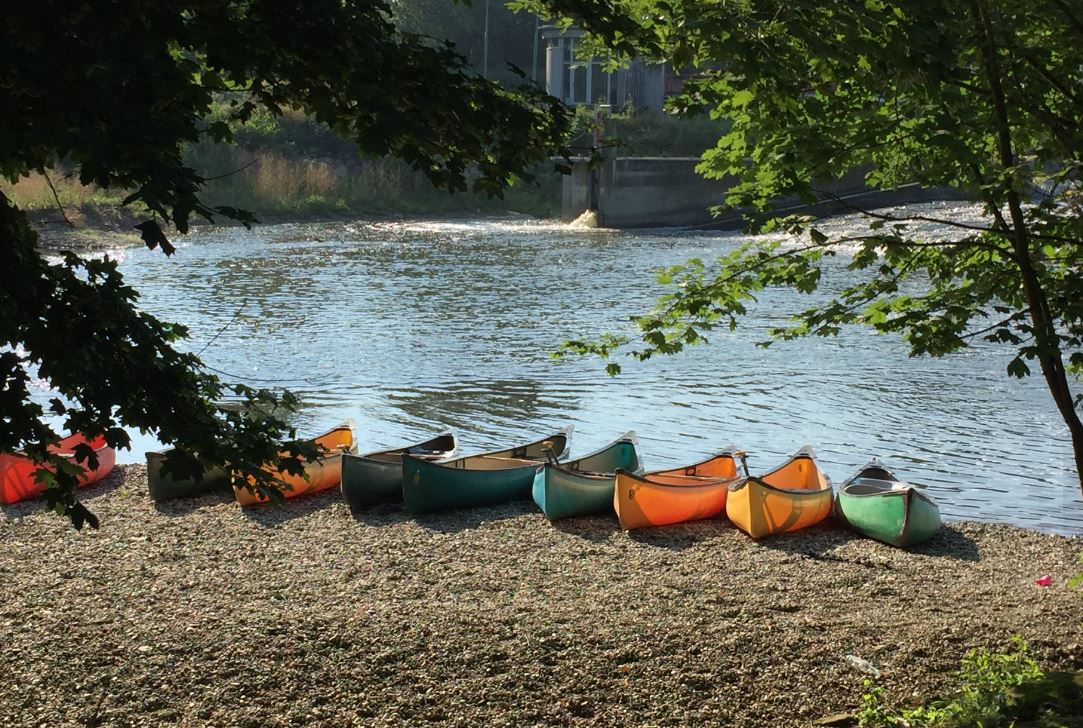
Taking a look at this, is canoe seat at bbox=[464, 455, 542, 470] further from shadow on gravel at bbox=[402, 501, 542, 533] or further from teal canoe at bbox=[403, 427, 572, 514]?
shadow on gravel at bbox=[402, 501, 542, 533]

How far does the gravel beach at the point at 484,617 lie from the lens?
7113 millimetres

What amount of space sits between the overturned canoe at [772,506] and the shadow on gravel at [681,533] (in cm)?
20

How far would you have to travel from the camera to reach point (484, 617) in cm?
841

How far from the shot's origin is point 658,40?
590 cm

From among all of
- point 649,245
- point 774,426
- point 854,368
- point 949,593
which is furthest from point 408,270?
point 949,593

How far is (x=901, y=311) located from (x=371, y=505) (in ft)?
20.3

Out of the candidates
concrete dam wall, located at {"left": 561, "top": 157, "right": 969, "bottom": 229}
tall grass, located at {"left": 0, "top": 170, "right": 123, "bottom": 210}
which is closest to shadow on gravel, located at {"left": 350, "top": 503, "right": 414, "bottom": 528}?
tall grass, located at {"left": 0, "top": 170, "right": 123, "bottom": 210}

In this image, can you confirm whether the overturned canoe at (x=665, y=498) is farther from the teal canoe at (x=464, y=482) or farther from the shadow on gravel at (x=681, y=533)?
the teal canoe at (x=464, y=482)

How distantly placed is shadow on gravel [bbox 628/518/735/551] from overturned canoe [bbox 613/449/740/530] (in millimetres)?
74

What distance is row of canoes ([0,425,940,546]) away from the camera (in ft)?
36.9

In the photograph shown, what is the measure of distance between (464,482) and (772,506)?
286 centimetres

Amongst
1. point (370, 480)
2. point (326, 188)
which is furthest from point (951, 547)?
point (326, 188)

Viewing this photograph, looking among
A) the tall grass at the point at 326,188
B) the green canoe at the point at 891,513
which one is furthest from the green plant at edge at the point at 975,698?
the tall grass at the point at 326,188

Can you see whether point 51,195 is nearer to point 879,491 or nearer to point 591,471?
point 591,471
